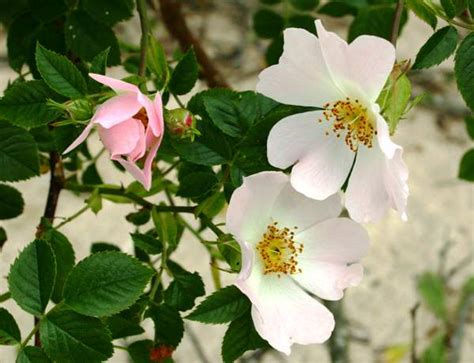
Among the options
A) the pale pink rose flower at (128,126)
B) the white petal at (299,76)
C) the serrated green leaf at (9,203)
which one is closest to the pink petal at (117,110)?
the pale pink rose flower at (128,126)

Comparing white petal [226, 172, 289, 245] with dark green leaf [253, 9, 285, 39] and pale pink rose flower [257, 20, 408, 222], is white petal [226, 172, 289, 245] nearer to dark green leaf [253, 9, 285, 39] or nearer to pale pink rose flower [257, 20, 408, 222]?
pale pink rose flower [257, 20, 408, 222]

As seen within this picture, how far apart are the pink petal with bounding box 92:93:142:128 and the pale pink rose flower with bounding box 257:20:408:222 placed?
0.33 ft

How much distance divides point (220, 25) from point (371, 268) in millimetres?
872

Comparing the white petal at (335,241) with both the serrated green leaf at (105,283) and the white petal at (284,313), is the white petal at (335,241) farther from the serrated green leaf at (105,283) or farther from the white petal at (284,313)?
the serrated green leaf at (105,283)

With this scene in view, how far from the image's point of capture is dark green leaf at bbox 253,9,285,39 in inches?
41.3

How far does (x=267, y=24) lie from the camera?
3.47 feet

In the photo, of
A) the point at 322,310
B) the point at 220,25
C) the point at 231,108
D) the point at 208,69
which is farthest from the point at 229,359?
the point at 220,25

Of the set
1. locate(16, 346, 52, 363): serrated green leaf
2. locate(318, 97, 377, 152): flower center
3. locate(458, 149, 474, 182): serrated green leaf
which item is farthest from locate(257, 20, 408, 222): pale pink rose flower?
locate(458, 149, 474, 182): serrated green leaf

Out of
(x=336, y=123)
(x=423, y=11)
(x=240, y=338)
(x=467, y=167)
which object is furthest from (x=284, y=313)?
(x=467, y=167)

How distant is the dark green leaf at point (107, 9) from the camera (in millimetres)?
815

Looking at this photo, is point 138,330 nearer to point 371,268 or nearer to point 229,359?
point 229,359

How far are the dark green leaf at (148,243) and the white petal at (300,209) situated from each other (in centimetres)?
10

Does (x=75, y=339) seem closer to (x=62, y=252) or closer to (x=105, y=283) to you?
(x=105, y=283)

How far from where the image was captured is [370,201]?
62cm
